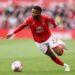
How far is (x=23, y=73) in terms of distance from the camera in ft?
50.1

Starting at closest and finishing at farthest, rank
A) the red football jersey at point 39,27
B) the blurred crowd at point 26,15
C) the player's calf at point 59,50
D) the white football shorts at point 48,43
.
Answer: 1. the player's calf at point 59,50
2. the white football shorts at point 48,43
3. the red football jersey at point 39,27
4. the blurred crowd at point 26,15

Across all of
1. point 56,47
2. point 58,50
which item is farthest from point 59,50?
point 56,47

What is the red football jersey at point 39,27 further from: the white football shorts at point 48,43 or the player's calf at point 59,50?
the player's calf at point 59,50

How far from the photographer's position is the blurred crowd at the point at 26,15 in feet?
132

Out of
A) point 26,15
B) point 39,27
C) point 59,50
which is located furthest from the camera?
point 26,15

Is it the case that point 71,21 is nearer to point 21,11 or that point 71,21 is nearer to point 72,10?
point 72,10

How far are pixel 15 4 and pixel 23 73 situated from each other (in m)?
26.9

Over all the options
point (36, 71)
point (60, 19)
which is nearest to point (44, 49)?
point (36, 71)

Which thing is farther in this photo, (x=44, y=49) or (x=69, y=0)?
(x=69, y=0)

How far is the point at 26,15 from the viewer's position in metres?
41.0

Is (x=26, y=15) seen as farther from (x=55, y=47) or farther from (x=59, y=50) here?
(x=59, y=50)

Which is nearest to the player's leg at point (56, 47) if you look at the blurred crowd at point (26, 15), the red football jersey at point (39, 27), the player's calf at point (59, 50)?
the player's calf at point (59, 50)

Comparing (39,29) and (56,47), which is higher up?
(39,29)

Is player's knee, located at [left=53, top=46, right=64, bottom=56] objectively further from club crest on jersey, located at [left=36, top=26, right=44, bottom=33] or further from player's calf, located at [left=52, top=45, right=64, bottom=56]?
club crest on jersey, located at [left=36, top=26, right=44, bottom=33]
